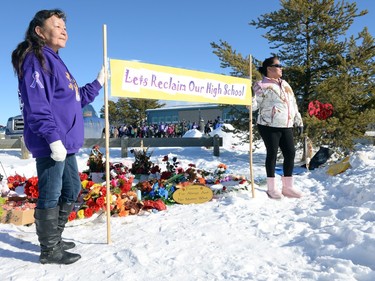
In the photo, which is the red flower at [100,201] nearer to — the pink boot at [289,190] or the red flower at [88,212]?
the red flower at [88,212]

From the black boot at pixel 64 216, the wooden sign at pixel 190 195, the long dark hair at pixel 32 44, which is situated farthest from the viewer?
the wooden sign at pixel 190 195

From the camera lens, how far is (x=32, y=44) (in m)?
2.46

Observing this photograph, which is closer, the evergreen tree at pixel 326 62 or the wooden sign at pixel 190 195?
the wooden sign at pixel 190 195

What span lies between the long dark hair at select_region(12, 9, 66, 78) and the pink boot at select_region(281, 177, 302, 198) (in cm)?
339

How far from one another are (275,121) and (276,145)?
0.32m

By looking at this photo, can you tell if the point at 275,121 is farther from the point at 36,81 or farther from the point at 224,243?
the point at 36,81

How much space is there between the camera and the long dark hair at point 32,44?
2.42m

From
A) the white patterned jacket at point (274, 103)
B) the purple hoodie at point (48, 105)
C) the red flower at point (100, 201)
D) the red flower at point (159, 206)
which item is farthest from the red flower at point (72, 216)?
the white patterned jacket at point (274, 103)

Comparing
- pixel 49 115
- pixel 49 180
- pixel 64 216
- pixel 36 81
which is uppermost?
pixel 36 81

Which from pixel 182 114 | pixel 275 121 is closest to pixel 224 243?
pixel 275 121

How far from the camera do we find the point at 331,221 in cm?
315

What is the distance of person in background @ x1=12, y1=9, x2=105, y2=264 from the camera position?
230 cm

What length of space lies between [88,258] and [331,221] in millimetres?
2139

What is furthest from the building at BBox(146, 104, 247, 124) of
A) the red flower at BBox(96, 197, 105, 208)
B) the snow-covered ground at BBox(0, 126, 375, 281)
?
the red flower at BBox(96, 197, 105, 208)
